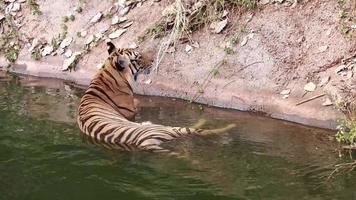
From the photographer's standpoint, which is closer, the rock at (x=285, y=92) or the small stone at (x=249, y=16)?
the rock at (x=285, y=92)

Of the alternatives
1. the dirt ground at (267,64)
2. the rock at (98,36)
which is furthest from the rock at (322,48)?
the rock at (98,36)

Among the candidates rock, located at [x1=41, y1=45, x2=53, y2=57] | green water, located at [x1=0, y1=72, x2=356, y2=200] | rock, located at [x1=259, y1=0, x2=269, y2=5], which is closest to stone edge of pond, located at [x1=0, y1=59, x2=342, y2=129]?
green water, located at [x1=0, y1=72, x2=356, y2=200]

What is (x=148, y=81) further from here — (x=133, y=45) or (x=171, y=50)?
(x=133, y=45)

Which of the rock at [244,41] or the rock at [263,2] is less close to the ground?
the rock at [263,2]

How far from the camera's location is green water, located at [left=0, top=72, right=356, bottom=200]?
18.2ft

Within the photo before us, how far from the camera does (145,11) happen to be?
10.0m

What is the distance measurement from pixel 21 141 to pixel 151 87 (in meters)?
2.67

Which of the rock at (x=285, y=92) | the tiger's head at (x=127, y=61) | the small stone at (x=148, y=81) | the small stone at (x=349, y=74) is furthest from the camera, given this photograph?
the small stone at (x=148, y=81)

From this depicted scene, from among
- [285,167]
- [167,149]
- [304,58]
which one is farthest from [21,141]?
[304,58]

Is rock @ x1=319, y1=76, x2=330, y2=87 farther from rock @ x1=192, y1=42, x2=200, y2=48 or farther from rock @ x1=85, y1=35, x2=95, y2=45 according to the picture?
rock @ x1=85, y1=35, x2=95, y2=45

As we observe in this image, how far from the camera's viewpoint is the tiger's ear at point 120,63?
822 centimetres

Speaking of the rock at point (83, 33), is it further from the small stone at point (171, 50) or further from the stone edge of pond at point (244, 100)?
the small stone at point (171, 50)

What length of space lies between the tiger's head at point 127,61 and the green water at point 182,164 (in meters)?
0.77

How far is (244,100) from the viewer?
830 centimetres
